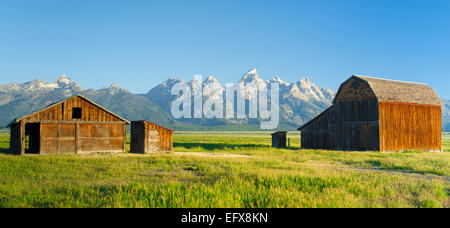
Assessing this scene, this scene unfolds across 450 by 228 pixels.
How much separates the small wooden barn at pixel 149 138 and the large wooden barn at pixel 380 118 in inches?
731

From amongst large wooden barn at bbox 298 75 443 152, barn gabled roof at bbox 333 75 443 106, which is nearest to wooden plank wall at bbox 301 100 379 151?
large wooden barn at bbox 298 75 443 152

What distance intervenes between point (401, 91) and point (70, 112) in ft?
117

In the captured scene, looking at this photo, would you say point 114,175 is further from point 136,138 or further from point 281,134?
point 281,134

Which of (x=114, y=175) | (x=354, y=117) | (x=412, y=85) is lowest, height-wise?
(x=114, y=175)

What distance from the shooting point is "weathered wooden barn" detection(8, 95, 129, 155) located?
30422 mm

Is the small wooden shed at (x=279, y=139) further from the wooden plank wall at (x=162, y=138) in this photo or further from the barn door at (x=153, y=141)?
the barn door at (x=153, y=141)

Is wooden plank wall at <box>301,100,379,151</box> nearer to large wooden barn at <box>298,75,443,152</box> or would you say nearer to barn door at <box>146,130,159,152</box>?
large wooden barn at <box>298,75,443,152</box>

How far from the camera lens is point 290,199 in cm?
953

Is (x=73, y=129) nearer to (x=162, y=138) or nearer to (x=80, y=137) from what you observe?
(x=80, y=137)

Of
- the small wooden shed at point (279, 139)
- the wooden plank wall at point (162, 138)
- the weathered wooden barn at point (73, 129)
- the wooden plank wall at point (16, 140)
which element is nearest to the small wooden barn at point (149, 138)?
the wooden plank wall at point (162, 138)

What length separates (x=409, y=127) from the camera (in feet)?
123
